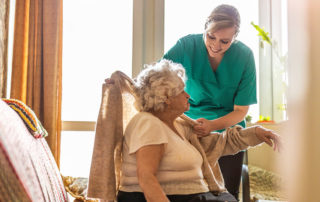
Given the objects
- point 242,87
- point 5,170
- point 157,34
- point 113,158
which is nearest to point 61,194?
point 113,158

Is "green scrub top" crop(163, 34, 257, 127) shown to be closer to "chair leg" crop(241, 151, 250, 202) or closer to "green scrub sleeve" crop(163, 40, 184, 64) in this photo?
"green scrub sleeve" crop(163, 40, 184, 64)

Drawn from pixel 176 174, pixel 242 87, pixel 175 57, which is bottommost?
pixel 176 174

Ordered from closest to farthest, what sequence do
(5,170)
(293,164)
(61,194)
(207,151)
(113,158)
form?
(293,164), (5,170), (113,158), (61,194), (207,151)

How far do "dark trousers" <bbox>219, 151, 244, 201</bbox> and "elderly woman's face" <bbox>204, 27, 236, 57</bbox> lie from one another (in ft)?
1.83

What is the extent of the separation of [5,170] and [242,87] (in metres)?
1.36

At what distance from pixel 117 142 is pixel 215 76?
783mm

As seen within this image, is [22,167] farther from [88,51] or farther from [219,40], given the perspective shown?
[88,51]

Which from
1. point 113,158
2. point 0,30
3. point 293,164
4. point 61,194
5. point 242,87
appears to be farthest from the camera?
point 0,30

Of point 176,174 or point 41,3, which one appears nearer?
point 176,174

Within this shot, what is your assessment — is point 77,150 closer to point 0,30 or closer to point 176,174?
point 0,30

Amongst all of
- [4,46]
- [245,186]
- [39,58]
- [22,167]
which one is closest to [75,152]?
[39,58]

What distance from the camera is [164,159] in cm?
151

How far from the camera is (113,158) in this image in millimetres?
1462

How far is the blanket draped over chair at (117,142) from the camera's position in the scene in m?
1.44
